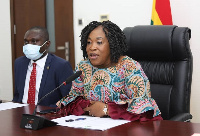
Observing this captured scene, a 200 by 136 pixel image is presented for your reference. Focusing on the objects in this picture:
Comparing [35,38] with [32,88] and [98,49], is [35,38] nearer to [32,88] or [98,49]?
[32,88]

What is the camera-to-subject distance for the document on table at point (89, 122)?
1.44m

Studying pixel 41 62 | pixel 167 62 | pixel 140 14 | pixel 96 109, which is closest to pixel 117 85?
pixel 96 109

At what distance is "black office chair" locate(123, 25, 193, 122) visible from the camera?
2.03 meters

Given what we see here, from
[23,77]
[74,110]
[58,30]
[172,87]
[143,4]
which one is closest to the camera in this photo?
[74,110]

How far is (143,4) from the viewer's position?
11.8 ft

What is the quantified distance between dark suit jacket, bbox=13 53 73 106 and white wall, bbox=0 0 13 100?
2.62 metres

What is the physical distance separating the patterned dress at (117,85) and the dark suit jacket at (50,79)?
1.94 ft

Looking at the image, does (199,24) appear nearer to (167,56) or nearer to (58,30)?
(167,56)

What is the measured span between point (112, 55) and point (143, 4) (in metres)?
2.00

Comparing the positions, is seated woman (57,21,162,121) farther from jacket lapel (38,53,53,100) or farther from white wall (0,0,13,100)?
white wall (0,0,13,100)

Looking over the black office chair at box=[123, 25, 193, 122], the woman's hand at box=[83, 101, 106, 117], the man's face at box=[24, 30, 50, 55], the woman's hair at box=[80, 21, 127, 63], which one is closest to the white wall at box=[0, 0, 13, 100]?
the man's face at box=[24, 30, 50, 55]

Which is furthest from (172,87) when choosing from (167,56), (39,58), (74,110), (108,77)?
(39,58)

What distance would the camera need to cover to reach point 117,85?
1.74 m

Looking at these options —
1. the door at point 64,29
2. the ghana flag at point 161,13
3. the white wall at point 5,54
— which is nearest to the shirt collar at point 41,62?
the ghana flag at point 161,13
